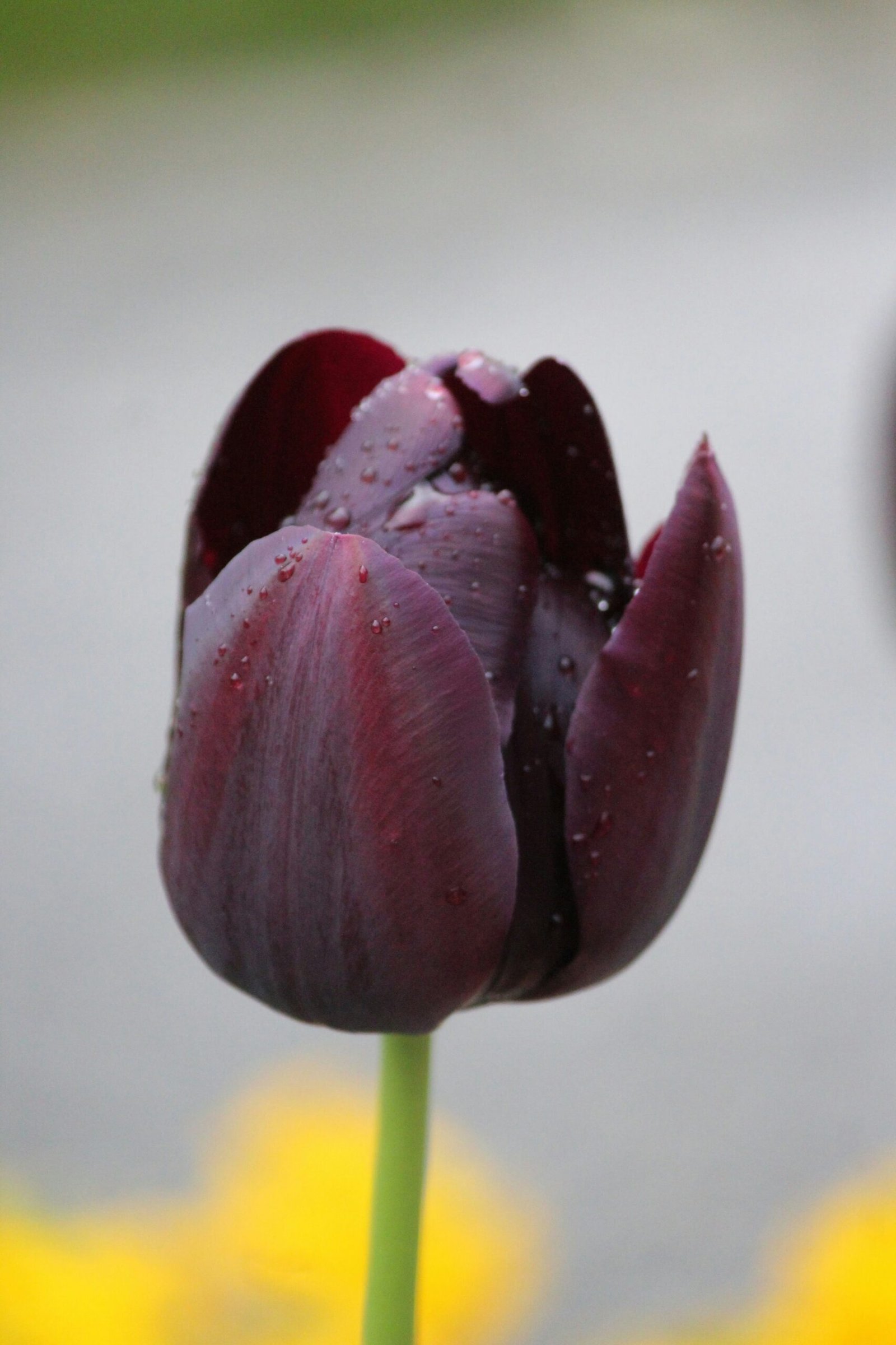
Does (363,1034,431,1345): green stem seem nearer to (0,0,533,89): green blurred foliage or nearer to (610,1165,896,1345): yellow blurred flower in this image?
(610,1165,896,1345): yellow blurred flower

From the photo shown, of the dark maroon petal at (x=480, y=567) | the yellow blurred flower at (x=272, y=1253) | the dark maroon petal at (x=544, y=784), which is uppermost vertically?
the dark maroon petal at (x=480, y=567)

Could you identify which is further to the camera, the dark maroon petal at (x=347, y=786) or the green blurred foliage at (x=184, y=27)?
the green blurred foliage at (x=184, y=27)

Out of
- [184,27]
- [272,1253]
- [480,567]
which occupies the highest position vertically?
[184,27]

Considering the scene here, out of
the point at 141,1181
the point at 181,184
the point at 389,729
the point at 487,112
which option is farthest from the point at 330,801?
the point at 487,112

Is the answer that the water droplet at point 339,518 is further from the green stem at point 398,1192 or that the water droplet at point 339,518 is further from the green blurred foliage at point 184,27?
the green blurred foliage at point 184,27

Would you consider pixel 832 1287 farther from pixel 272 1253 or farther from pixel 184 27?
pixel 184 27

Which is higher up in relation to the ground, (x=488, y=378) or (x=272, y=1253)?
(x=488, y=378)

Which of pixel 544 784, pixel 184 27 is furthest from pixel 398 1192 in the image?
pixel 184 27

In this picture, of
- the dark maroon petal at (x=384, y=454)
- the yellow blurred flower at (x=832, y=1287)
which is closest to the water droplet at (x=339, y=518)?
the dark maroon petal at (x=384, y=454)

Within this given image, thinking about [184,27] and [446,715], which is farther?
[184,27]
